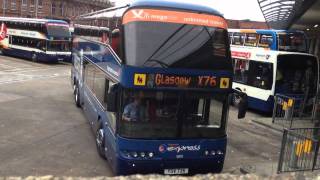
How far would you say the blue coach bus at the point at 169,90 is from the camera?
880 cm

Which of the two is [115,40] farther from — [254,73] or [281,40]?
[281,40]

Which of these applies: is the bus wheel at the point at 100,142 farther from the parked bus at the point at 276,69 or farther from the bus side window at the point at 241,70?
the bus side window at the point at 241,70

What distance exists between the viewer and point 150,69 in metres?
8.73

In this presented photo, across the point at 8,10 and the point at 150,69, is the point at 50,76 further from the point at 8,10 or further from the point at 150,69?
the point at 8,10

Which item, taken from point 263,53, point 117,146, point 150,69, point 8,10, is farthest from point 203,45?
point 8,10

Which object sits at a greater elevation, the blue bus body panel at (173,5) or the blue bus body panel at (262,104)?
the blue bus body panel at (173,5)

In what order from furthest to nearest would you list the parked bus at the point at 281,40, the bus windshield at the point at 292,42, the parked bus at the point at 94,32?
the bus windshield at the point at 292,42 → the parked bus at the point at 281,40 → the parked bus at the point at 94,32

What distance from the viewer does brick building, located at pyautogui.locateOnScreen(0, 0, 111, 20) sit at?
69.6 m

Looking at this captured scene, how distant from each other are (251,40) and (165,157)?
1395 centimetres

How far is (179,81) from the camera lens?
8945 mm

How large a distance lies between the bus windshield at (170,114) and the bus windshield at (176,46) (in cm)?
61

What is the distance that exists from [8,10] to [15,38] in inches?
1205

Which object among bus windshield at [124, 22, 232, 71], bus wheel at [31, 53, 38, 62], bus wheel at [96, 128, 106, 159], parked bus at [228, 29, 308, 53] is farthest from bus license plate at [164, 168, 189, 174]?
bus wheel at [31, 53, 38, 62]

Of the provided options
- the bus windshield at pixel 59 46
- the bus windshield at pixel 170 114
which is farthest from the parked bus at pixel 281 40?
the bus windshield at pixel 59 46
